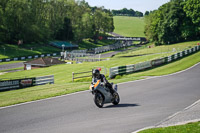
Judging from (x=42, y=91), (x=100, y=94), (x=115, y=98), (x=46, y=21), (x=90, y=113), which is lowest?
(x=42, y=91)

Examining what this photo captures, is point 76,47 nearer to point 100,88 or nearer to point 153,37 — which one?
point 153,37

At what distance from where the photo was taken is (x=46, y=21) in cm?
10950

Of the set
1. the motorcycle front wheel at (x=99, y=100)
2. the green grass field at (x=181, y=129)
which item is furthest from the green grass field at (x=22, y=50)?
the green grass field at (x=181, y=129)

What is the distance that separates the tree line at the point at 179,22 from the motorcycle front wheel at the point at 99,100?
7504 centimetres

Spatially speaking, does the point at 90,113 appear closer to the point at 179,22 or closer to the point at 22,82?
the point at 22,82

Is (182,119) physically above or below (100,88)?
below

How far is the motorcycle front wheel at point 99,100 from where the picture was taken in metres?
13.3

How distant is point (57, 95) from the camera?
1734 centimetres

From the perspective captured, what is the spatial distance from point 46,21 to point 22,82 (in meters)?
83.0

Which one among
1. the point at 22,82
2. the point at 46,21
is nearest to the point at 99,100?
the point at 22,82

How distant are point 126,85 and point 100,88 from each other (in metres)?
8.37

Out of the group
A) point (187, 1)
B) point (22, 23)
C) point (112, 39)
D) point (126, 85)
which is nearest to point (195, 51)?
point (187, 1)

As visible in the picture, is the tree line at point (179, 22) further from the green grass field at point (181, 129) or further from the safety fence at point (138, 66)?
the green grass field at point (181, 129)

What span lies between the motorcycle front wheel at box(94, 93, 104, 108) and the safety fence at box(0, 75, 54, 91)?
59.6 feet
